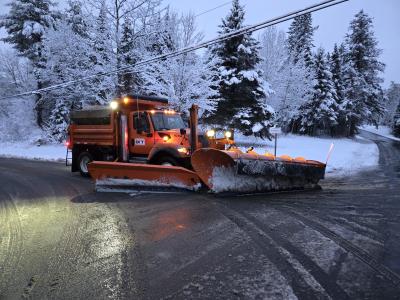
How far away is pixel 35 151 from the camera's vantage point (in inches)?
1003

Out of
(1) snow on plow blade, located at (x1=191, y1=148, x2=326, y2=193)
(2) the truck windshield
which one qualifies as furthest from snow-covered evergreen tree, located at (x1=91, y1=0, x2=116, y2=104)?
(1) snow on plow blade, located at (x1=191, y1=148, x2=326, y2=193)

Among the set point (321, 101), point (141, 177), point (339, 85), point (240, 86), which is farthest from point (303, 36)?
point (141, 177)

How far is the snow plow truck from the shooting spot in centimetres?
868

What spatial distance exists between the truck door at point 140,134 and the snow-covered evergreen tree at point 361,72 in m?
39.8

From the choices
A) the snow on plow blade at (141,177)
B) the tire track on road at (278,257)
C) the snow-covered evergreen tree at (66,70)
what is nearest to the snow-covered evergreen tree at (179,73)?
the snow-covered evergreen tree at (66,70)

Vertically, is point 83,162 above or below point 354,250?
above

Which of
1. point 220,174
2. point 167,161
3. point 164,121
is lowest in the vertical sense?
point 220,174

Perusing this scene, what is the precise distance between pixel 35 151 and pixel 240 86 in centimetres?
1478

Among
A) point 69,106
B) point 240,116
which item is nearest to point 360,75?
point 240,116

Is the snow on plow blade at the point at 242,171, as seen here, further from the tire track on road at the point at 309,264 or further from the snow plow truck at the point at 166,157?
the tire track on road at the point at 309,264

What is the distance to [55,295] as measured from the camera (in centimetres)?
383

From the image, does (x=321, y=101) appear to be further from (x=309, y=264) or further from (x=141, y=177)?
(x=309, y=264)

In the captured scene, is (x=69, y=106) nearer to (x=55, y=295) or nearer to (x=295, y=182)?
(x=295, y=182)

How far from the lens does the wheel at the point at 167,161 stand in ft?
32.4
